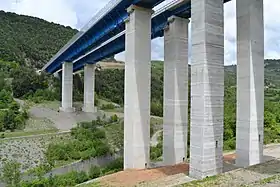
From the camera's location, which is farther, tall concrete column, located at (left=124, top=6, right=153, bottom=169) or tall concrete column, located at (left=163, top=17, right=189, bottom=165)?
tall concrete column, located at (left=163, top=17, right=189, bottom=165)

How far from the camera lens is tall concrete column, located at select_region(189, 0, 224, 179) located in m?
17.7

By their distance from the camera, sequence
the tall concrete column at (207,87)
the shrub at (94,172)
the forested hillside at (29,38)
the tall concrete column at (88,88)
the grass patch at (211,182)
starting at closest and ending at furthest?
the grass patch at (211,182) < the tall concrete column at (207,87) < the shrub at (94,172) < the tall concrete column at (88,88) < the forested hillside at (29,38)

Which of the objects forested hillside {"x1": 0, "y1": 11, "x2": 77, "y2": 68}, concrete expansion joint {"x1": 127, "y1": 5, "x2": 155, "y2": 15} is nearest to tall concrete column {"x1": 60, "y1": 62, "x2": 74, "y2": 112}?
concrete expansion joint {"x1": 127, "y1": 5, "x2": 155, "y2": 15}

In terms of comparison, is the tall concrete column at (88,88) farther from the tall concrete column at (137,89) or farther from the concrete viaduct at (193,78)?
the tall concrete column at (137,89)

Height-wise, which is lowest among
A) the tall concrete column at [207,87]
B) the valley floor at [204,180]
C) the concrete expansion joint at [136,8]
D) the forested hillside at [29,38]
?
the valley floor at [204,180]

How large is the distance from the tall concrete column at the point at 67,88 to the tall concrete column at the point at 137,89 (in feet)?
112

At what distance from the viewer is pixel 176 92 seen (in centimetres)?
2569

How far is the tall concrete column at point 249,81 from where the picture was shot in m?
19.9

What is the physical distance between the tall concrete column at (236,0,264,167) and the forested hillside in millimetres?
77055

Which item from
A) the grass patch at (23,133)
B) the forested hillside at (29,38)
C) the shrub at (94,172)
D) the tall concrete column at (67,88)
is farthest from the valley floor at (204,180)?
the forested hillside at (29,38)

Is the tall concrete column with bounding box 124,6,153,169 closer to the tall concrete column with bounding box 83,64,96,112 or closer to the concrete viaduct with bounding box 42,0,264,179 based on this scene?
the concrete viaduct with bounding box 42,0,264,179

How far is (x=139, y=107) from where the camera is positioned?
79.6ft

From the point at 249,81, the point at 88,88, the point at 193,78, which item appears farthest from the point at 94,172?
the point at 88,88

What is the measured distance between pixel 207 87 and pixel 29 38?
10253 centimetres
